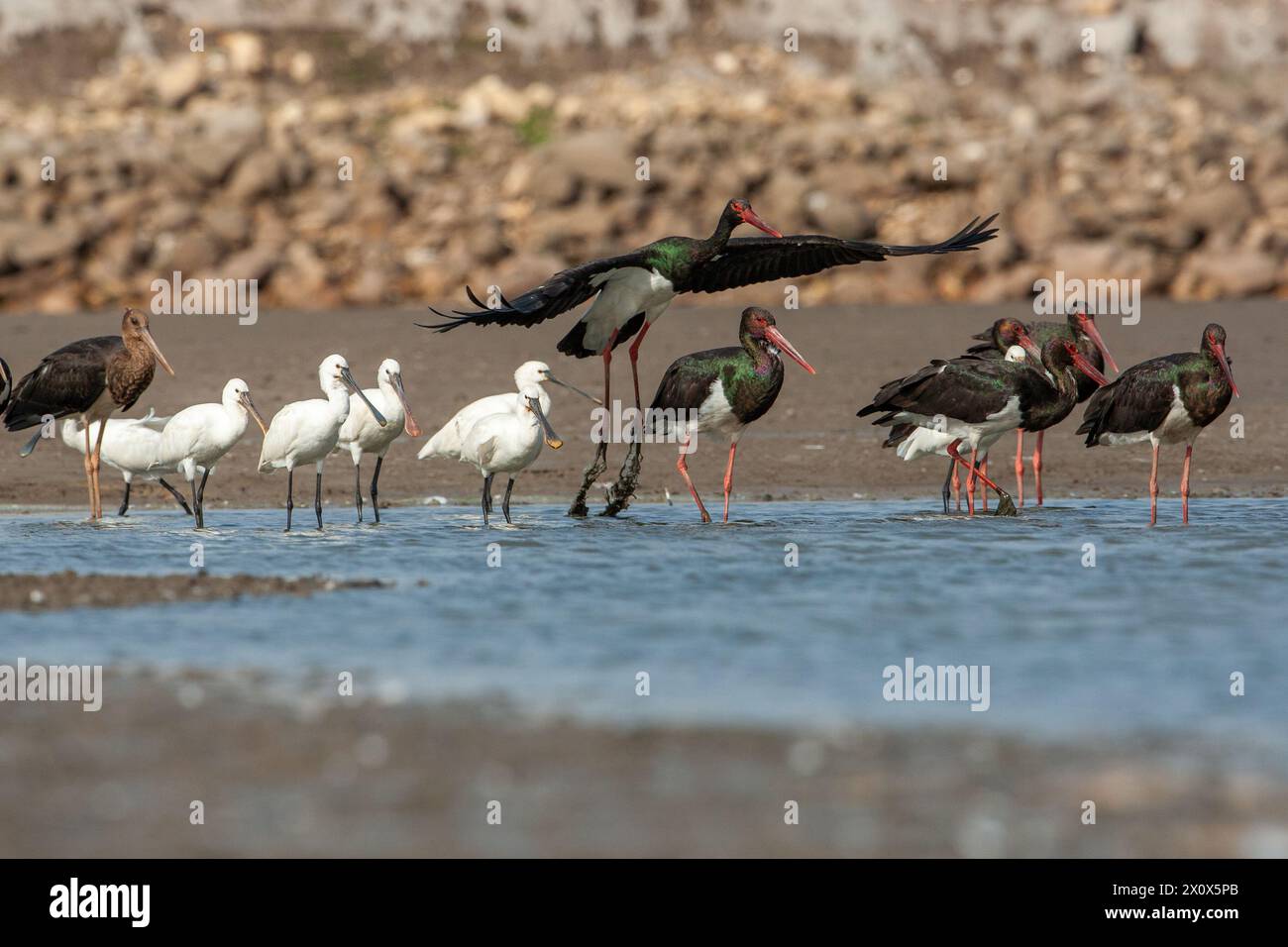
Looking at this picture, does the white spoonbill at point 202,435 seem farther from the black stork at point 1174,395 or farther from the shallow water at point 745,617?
the black stork at point 1174,395

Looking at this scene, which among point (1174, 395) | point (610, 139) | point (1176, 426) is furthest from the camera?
point (610, 139)

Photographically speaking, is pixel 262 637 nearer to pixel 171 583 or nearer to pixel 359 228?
pixel 171 583

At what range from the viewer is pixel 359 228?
24.5 meters

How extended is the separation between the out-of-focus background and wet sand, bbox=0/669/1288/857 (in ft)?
54.5

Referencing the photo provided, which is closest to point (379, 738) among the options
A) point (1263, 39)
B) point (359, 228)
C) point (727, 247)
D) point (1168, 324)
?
point (727, 247)

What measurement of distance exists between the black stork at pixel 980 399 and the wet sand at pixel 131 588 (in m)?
4.78

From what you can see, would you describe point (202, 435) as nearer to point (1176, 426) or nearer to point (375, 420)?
point (375, 420)

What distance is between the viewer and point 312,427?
40.8 feet

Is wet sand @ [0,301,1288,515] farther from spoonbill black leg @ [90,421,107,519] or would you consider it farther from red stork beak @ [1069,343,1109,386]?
red stork beak @ [1069,343,1109,386]

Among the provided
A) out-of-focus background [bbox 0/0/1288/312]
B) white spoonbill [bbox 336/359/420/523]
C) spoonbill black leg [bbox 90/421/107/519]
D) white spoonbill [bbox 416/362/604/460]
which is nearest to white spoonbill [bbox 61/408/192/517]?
spoonbill black leg [bbox 90/421/107/519]

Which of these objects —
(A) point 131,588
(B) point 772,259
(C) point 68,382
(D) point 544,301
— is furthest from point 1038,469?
(A) point 131,588

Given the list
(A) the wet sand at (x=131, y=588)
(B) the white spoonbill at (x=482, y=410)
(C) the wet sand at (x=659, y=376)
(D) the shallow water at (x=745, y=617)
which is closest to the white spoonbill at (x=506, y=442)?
(B) the white spoonbill at (x=482, y=410)

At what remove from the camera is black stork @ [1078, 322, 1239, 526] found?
1272 centimetres

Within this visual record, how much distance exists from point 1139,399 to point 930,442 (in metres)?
1.52
